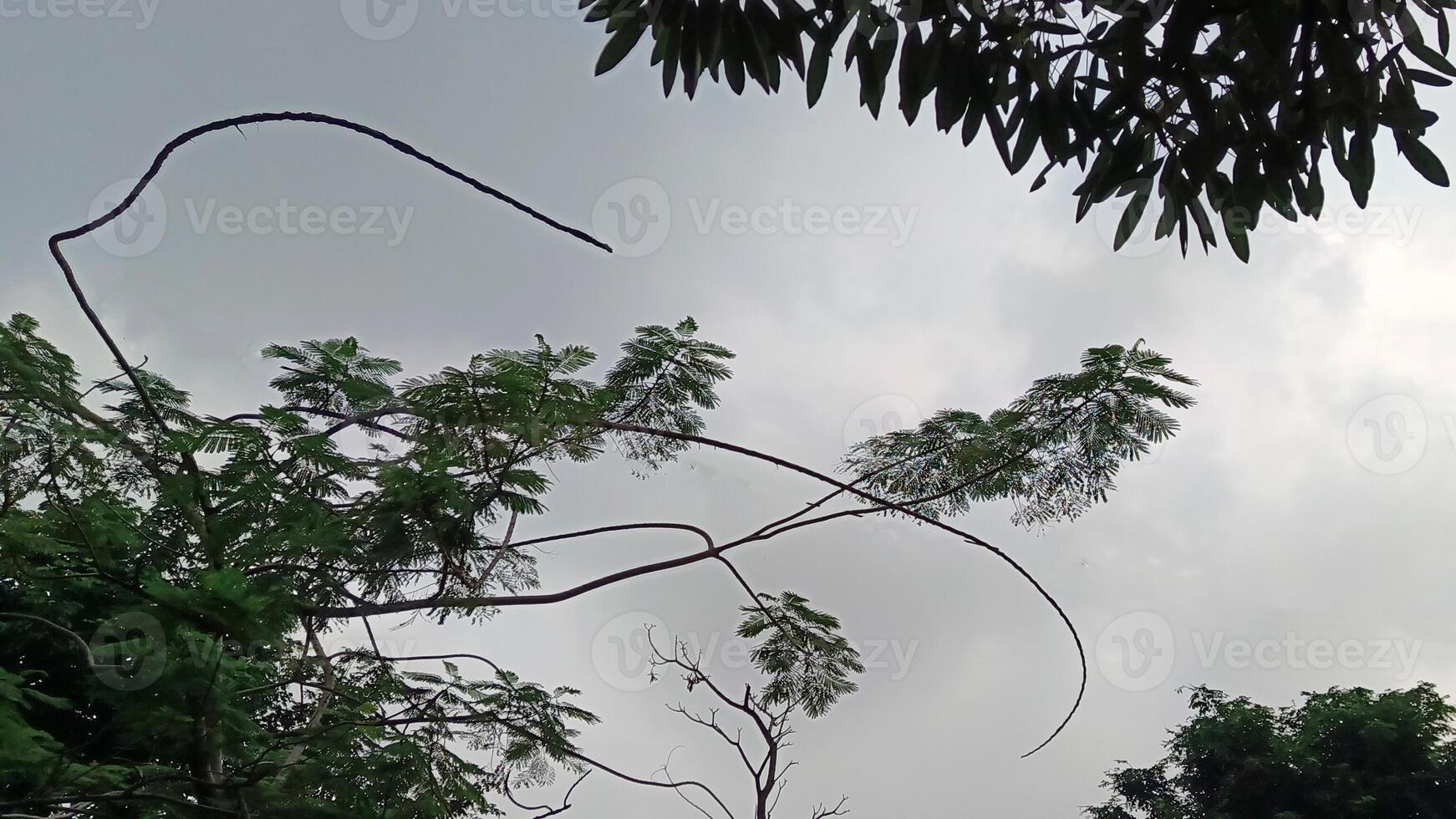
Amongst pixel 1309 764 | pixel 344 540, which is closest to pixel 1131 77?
pixel 344 540

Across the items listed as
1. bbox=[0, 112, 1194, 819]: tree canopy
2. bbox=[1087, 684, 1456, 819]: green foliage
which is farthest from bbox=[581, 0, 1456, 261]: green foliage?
bbox=[1087, 684, 1456, 819]: green foliage

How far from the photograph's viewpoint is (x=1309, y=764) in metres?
7.58

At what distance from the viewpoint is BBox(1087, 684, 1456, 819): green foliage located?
23.6 feet

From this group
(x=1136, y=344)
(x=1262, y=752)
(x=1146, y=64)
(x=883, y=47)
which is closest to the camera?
(x=1146, y=64)

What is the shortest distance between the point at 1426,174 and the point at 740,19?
107cm

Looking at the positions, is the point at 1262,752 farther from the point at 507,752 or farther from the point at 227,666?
the point at 227,666

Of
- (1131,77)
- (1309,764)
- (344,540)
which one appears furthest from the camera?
(1309,764)

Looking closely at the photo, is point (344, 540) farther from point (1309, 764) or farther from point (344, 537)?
point (1309, 764)

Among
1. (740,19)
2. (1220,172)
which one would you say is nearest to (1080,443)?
(1220,172)

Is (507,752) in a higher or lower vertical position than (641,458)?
lower

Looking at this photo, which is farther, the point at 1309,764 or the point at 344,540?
the point at 1309,764

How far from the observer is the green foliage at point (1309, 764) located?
720 cm

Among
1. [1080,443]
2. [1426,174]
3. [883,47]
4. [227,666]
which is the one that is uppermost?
[1080,443]

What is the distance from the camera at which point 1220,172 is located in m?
Answer: 1.46
